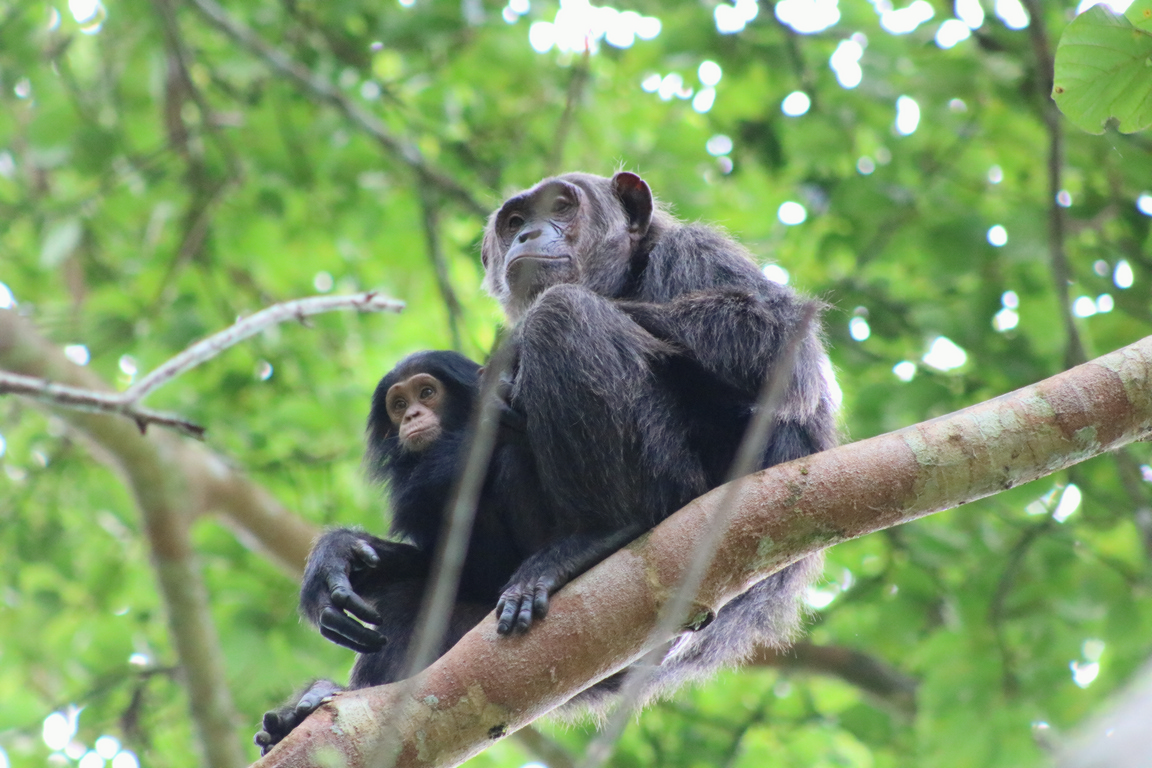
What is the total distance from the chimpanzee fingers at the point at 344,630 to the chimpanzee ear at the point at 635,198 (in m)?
2.29

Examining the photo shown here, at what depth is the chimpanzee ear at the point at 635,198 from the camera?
4.98 m

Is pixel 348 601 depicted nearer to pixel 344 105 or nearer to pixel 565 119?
pixel 565 119

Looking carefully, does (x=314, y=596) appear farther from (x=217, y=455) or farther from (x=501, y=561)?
(x=217, y=455)

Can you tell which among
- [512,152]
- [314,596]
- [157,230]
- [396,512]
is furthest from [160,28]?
[314,596]

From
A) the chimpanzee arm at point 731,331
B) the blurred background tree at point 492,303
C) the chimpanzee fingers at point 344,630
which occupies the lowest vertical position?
the blurred background tree at point 492,303

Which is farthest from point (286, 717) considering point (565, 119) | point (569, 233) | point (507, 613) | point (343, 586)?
point (569, 233)

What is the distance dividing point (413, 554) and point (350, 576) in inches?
10.2

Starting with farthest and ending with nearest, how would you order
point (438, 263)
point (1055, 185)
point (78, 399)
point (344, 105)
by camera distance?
point (344, 105)
point (438, 263)
point (1055, 185)
point (78, 399)

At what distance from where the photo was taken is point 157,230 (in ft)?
27.9

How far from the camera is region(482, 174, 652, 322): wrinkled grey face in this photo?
4.62 meters

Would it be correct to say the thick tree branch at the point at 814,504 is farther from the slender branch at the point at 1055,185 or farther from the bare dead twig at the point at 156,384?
the slender branch at the point at 1055,185

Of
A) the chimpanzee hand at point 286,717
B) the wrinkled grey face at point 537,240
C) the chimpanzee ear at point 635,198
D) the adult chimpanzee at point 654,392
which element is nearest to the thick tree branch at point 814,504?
A: the adult chimpanzee at point 654,392

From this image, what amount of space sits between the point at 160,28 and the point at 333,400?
285 centimetres

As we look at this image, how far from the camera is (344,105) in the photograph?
716 centimetres
